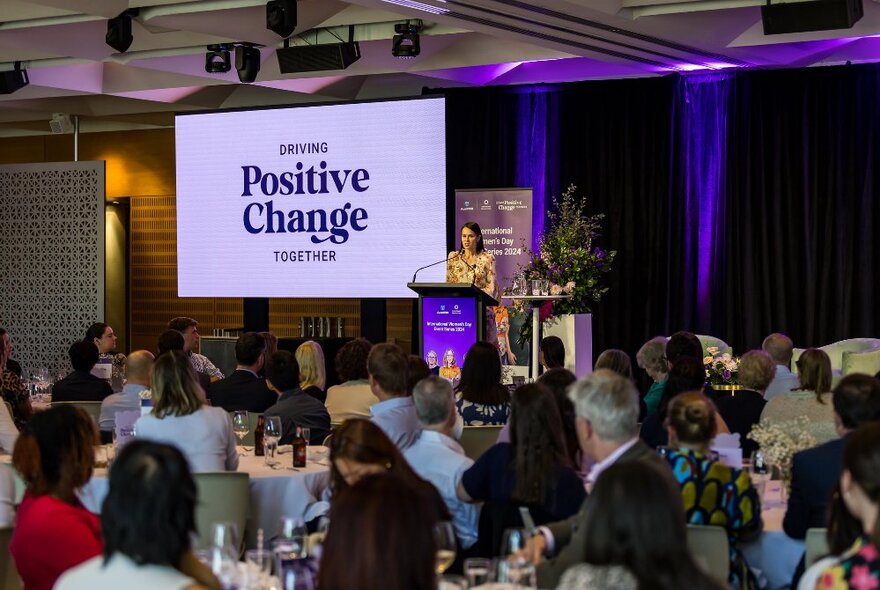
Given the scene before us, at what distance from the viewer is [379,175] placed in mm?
13664

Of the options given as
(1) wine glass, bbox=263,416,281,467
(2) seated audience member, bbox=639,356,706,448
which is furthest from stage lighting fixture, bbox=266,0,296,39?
(2) seated audience member, bbox=639,356,706,448

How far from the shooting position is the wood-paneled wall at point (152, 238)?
17094mm

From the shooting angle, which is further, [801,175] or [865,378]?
[801,175]

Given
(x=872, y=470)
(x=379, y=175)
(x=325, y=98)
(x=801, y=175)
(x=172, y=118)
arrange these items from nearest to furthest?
(x=872, y=470) → (x=801, y=175) → (x=379, y=175) → (x=325, y=98) → (x=172, y=118)

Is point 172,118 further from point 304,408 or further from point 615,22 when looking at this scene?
point 304,408

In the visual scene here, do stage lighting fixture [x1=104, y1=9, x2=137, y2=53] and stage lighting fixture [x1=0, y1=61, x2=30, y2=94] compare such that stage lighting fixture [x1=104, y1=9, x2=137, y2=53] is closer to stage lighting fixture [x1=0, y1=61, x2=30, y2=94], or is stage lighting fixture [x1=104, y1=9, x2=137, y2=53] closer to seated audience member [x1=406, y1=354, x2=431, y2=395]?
stage lighting fixture [x1=0, y1=61, x2=30, y2=94]

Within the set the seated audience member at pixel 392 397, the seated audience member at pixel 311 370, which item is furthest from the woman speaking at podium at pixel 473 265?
the seated audience member at pixel 392 397

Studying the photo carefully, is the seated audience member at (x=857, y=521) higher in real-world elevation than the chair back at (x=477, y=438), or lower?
higher

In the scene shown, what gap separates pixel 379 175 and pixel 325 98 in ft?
6.10

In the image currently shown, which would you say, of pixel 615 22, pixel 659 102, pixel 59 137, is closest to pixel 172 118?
pixel 59 137

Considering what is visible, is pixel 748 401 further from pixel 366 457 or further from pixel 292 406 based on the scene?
pixel 366 457

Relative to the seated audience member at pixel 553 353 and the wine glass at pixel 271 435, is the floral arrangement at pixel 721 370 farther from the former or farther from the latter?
the wine glass at pixel 271 435

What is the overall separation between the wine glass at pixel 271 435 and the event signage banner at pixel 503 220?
7.04 metres

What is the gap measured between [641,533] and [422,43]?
11.0m
